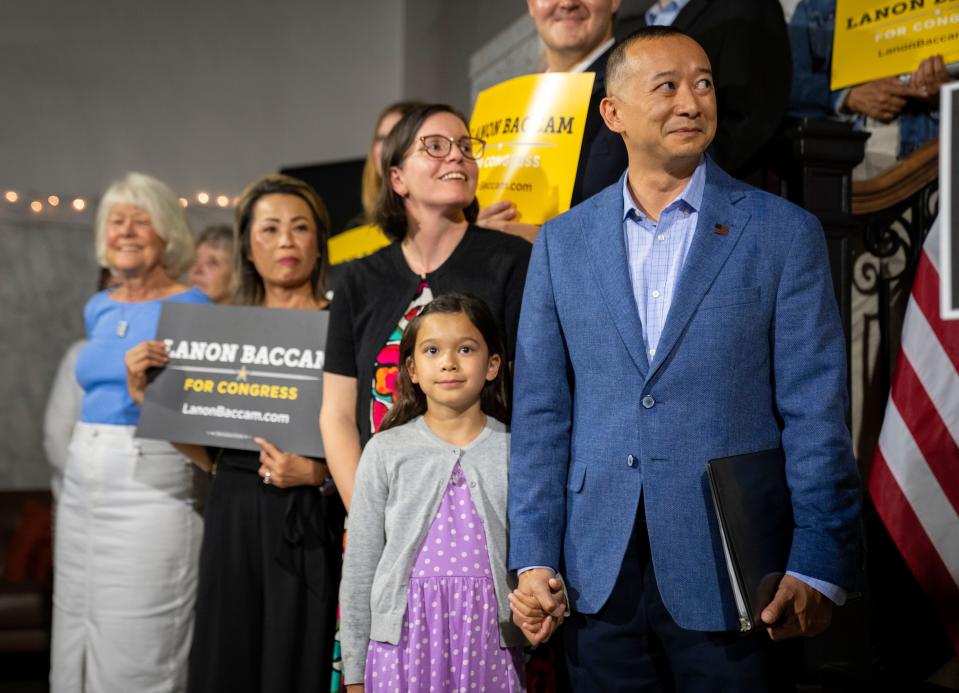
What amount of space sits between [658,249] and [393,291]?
2.51 ft

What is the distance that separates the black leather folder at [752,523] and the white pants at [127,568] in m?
1.97

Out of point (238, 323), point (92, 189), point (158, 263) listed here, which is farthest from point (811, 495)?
point (92, 189)

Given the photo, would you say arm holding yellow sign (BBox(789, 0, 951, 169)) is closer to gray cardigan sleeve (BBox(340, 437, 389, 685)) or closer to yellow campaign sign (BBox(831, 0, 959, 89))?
yellow campaign sign (BBox(831, 0, 959, 89))

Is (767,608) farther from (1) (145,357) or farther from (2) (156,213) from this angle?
(2) (156,213)

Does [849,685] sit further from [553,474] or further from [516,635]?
[553,474]

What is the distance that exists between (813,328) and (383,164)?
47.7 inches

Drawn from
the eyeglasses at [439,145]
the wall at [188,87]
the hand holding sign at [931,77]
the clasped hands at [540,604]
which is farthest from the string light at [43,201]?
the clasped hands at [540,604]

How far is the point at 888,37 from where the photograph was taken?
308 centimetres

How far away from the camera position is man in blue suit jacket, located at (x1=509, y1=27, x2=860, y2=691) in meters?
1.76

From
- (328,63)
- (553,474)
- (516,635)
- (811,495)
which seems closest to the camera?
(811,495)

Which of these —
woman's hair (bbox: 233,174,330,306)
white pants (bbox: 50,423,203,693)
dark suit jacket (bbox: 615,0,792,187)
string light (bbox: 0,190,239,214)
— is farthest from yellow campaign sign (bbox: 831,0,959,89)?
string light (bbox: 0,190,239,214)

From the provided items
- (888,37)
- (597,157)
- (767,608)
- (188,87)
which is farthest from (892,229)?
(188,87)

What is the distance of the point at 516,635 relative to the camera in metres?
2.12

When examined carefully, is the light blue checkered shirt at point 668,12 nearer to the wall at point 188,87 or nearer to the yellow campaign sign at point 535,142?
the yellow campaign sign at point 535,142
